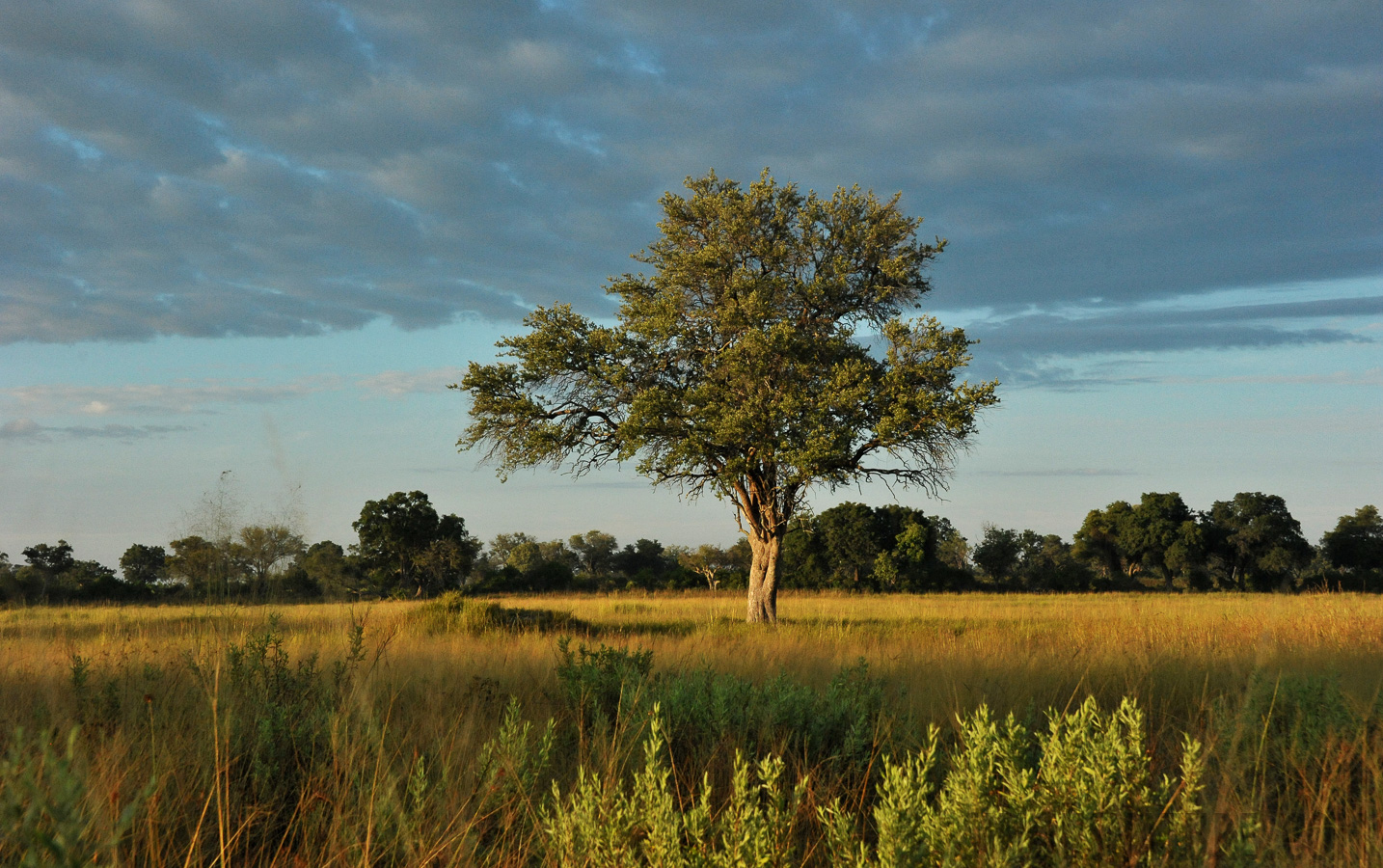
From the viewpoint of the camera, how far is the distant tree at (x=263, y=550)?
8852 mm

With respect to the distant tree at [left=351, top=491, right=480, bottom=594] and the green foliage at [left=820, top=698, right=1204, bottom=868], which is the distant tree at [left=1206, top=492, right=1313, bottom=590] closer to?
the distant tree at [left=351, top=491, right=480, bottom=594]

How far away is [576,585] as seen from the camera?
4591 centimetres

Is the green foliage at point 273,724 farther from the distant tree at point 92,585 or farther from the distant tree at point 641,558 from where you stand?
the distant tree at point 641,558

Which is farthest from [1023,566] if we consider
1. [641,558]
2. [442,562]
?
[442,562]

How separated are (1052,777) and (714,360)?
1769 cm

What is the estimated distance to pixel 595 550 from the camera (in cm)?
9738

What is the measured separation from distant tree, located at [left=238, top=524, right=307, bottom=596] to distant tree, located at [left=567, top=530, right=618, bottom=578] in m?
81.6

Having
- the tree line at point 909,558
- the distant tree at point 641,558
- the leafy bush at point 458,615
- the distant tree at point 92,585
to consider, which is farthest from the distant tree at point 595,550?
the leafy bush at point 458,615

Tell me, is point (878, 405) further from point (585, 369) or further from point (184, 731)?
point (184, 731)

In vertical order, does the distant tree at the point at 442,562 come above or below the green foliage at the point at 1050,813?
below

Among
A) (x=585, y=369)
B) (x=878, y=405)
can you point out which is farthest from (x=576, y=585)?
(x=878, y=405)

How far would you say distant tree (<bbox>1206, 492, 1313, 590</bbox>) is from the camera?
190ft

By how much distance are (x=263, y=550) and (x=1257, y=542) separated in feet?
226

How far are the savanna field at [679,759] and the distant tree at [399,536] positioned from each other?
42.2m
